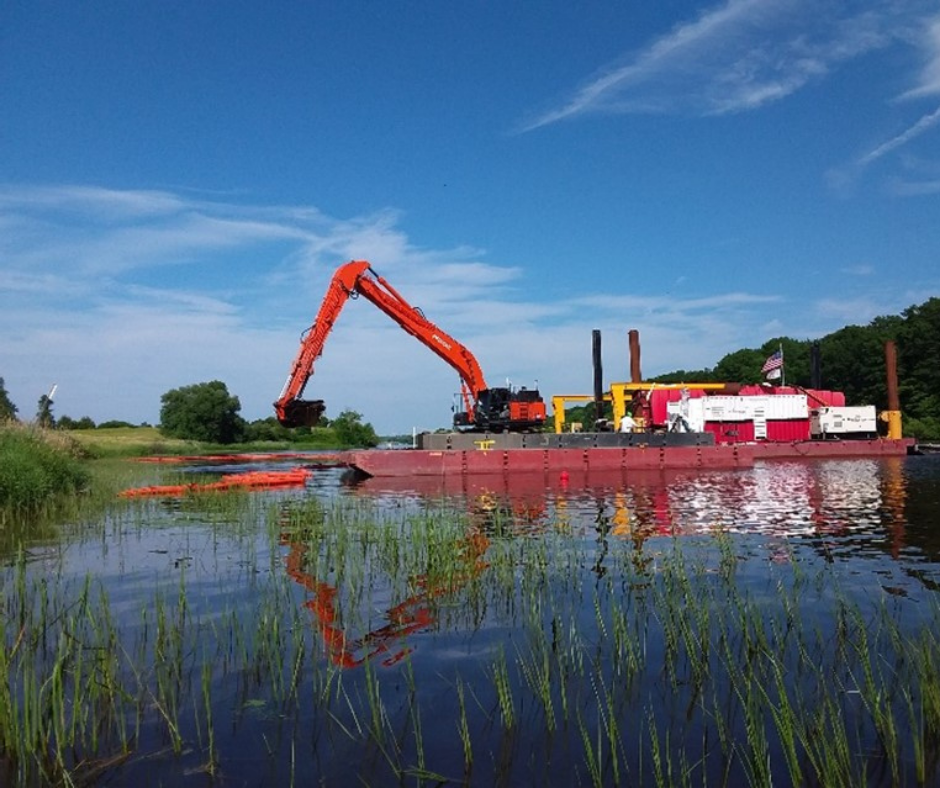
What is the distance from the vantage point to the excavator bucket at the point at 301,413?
33406mm

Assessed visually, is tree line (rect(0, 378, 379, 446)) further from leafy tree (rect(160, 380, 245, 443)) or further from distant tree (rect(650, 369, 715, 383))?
distant tree (rect(650, 369, 715, 383))

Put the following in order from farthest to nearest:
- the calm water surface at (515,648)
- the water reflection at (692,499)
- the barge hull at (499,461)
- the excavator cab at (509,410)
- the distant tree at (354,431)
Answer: the distant tree at (354,431), the excavator cab at (509,410), the barge hull at (499,461), the water reflection at (692,499), the calm water surface at (515,648)

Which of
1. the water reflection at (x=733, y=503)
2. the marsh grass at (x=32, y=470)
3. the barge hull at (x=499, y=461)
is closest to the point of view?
the water reflection at (x=733, y=503)

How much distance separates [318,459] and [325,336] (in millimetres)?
21164

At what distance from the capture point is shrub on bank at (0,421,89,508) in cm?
1705

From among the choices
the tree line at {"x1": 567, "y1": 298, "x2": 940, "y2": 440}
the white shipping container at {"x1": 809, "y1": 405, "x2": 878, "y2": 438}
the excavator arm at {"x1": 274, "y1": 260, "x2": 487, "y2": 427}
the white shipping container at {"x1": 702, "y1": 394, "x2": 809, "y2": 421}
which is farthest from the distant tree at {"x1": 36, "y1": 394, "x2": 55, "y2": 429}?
the tree line at {"x1": 567, "y1": 298, "x2": 940, "y2": 440}

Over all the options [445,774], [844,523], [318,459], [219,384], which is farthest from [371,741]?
[219,384]

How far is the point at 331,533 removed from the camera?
13289 millimetres

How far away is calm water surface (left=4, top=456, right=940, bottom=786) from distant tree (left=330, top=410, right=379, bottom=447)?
58455 mm

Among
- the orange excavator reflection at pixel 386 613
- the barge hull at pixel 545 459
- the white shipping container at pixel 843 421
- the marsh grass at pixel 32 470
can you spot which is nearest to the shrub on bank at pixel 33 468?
the marsh grass at pixel 32 470

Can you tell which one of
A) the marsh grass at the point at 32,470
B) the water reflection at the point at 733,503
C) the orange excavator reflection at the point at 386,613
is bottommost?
the water reflection at the point at 733,503

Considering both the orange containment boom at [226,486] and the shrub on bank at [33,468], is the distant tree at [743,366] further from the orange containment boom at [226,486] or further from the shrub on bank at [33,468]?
the shrub on bank at [33,468]

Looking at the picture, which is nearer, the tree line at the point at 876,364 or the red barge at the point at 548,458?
the red barge at the point at 548,458

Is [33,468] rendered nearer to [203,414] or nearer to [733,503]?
[733,503]
